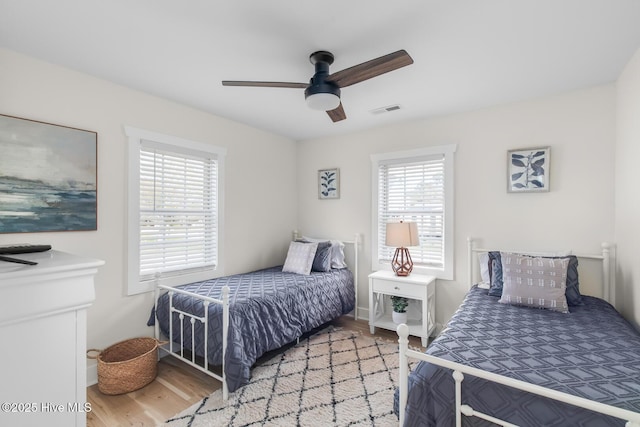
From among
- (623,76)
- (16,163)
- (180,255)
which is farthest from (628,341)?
(16,163)

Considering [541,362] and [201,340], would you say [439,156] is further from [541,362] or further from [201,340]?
[201,340]

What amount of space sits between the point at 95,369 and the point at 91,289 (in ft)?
6.98

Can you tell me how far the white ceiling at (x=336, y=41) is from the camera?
5.36ft

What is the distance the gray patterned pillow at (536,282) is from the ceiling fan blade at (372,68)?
175 centimetres

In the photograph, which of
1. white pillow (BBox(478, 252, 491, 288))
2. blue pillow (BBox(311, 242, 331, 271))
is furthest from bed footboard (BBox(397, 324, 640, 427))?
blue pillow (BBox(311, 242, 331, 271))

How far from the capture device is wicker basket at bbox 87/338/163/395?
2.22 m

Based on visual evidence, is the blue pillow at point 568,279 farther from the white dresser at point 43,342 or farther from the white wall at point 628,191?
the white dresser at point 43,342

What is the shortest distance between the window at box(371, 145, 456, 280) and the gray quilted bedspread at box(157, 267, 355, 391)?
0.80 meters

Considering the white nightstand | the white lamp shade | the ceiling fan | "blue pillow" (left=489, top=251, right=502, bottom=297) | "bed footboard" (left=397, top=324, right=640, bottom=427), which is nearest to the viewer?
"bed footboard" (left=397, top=324, right=640, bottom=427)

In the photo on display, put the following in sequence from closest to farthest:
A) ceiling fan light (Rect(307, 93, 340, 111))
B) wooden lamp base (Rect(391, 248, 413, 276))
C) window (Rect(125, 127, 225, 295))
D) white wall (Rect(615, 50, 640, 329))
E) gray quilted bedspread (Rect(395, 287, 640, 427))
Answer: gray quilted bedspread (Rect(395, 287, 640, 427))
ceiling fan light (Rect(307, 93, 340, 111))
white wall (Rect(615, 50, 640, 329))
window (Rect(125, 127, 225, 295))
wooden lamp base (Rect(391, 248, 413, 276))

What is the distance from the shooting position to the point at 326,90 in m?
1.92

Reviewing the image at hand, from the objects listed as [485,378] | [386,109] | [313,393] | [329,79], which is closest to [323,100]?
[329,79]

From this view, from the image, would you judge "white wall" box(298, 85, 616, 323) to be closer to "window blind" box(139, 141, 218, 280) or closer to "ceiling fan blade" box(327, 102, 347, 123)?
"ceiling fan blade" box(327, 102, 347, 123)

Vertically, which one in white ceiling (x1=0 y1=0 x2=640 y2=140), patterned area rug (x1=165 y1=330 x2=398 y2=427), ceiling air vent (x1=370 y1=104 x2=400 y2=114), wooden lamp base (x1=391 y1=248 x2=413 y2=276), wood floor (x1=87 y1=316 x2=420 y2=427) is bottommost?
wood floor (x1=87 y1=316 x2=420 y2=427)
